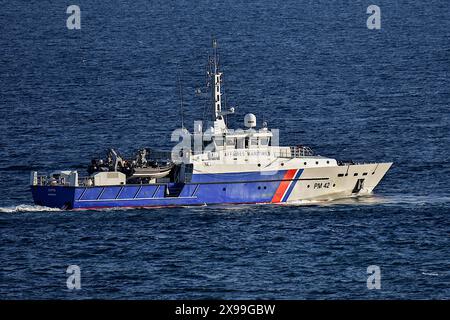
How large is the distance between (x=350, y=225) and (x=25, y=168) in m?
35.3

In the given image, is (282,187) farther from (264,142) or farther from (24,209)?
(24,209)

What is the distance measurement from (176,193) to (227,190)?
3.94m

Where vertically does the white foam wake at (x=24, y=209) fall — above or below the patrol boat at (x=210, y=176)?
below

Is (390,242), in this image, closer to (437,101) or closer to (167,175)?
(167,175)

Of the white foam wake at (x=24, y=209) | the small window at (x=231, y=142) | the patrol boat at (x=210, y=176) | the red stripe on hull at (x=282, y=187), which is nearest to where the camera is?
the white foam wake at (x=24, y=209)

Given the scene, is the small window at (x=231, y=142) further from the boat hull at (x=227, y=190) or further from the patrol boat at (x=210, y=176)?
the boat hull at (x=227, y=190)

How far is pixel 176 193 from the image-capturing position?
122 m

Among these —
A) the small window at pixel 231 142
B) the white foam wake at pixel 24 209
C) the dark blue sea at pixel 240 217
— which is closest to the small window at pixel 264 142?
the small window at pixel 231 142

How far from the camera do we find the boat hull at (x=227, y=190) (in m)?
120

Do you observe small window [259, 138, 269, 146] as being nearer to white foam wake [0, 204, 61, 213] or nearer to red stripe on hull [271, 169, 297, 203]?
red stripe on hull [271, 169, 297, 203]

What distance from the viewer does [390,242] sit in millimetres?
108875

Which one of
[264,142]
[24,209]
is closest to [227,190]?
[264,142]

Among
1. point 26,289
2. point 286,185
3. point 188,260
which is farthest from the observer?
point 286,185

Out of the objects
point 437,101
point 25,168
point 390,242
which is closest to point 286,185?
point 390,242
